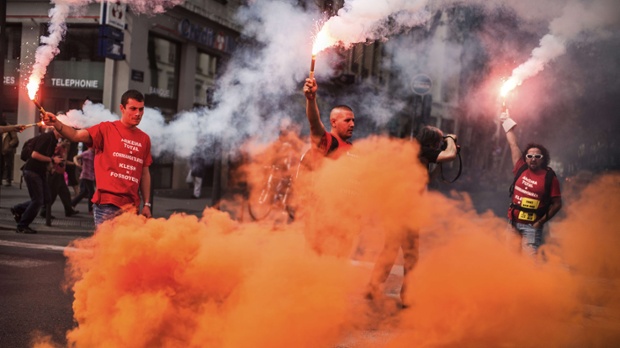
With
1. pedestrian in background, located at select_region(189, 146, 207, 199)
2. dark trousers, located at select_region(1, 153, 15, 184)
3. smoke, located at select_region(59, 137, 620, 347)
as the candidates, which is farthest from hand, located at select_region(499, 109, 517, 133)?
dark trousers, located at select_region(1, 153, 15, 184)

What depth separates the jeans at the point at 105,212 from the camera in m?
4.77

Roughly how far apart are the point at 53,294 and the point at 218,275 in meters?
2.32

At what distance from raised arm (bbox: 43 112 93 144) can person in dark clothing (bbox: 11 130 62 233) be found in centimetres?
461

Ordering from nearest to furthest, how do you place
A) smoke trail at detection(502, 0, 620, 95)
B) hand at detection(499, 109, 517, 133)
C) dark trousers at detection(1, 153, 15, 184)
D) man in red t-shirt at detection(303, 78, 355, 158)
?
man in red t-shirt at detection(303, 78, 355, 158) → hand at detection(499, 109, 517, 133) → smoke trail at detection(502, 0, 620, 95) → dark trousers at detection(1, 153, 15, 184)

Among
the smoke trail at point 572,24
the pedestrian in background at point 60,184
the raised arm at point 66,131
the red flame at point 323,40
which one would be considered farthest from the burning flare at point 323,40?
the pedestrian in background at point 60,184

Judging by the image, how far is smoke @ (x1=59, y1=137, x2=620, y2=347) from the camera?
4039 millimetres

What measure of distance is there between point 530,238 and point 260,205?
7.62 meters

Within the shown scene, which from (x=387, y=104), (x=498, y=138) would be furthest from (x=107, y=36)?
(x=498, y=138)

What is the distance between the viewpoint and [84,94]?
54.4ft

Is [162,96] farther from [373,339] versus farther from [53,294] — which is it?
[373,339]

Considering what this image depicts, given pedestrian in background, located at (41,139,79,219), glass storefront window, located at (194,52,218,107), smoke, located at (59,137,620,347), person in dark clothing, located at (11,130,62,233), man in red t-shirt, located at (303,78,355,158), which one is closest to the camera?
smoke, located at (59,137,620,347)

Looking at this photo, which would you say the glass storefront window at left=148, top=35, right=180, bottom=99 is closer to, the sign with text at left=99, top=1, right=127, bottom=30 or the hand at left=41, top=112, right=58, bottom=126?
the sign with text at left=99, top=1, right=127, bottom=30

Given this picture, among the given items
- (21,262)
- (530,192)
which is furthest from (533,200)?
(21,262)

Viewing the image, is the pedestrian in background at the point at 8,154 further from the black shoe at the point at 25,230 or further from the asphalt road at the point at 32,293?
the asphalt road at the point at 32,293
